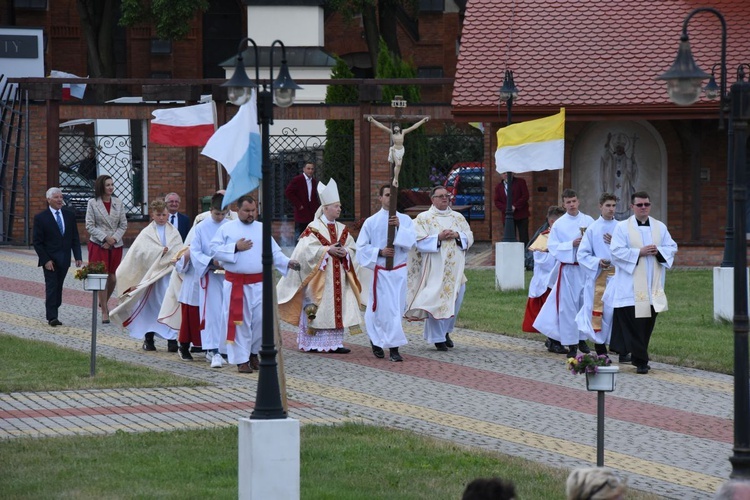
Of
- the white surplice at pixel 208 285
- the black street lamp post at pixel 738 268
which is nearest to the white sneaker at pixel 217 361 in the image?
the white surplice at pixel 208 285

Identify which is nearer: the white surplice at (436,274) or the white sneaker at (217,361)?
the white sneaker at (217,361)

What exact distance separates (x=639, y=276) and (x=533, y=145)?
726 cm

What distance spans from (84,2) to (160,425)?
32.0m

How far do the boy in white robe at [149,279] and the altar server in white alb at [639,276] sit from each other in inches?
202

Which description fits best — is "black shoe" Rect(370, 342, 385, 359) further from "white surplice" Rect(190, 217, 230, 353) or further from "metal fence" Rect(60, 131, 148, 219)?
"metal fence" Rect(60, 131, 148, 219)

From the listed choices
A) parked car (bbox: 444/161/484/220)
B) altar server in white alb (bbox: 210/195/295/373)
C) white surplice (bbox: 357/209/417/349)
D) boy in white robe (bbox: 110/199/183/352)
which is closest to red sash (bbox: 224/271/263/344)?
altar server in white alb (bbox: 210/195/295/373)

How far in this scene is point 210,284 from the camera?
617 inches

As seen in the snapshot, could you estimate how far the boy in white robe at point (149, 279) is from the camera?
17.1 metres

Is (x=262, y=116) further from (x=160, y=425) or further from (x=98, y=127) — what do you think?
(x=98, y=127)

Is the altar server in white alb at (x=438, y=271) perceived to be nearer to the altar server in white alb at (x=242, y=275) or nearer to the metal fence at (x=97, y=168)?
the altar server in white alb at (x=242, y=275)

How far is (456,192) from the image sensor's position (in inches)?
1198

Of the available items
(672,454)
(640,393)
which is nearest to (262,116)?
(672,454)

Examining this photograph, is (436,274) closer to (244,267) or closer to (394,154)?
(394,154)

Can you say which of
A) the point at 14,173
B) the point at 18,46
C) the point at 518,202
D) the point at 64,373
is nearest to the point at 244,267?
the point at 64,373
